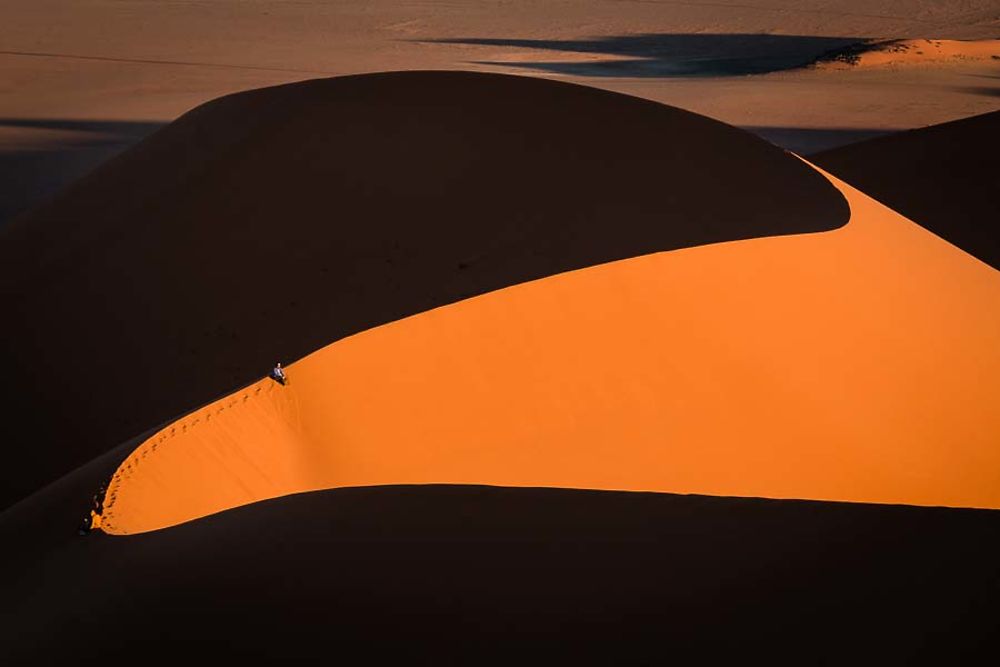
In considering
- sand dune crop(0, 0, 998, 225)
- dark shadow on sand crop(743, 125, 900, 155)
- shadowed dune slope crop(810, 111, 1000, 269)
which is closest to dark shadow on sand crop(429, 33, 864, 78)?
sand dune crop(0, 0, 998, 225)

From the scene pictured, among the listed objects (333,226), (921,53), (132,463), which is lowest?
(132,463)

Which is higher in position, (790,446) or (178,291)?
(178,291)

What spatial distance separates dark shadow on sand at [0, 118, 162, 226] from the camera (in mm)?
13258

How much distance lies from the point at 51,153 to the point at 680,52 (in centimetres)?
1865

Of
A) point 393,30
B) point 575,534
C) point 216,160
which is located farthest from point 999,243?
point 393,30

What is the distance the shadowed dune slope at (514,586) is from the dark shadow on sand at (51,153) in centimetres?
994

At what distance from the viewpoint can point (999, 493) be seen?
13.7ft

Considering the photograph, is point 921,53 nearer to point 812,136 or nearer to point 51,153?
point 812,136

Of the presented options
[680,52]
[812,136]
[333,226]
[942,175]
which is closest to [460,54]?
[680,52]

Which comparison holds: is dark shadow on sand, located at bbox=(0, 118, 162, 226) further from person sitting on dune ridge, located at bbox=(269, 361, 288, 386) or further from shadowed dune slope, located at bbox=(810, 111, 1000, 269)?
shadowed dune slope, located at bbox=(810, 111, 1000, 269)

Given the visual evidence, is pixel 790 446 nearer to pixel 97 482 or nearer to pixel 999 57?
pixel 97 482

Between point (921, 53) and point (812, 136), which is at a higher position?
point (921, 53)

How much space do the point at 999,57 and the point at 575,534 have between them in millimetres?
26331

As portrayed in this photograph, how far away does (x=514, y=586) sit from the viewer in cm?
272
